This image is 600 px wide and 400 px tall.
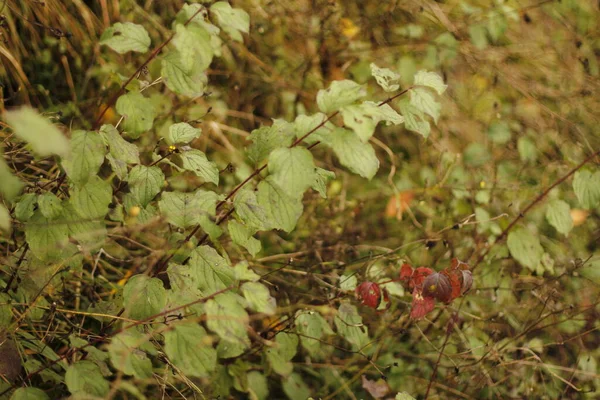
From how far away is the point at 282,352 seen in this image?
162 cm

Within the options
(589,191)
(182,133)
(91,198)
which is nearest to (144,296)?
(91,198)

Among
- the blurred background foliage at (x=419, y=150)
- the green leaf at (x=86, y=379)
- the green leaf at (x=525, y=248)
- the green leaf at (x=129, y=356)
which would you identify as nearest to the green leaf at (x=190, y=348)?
the green leaf at (x=129, y=356)

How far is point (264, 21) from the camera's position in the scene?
274 cm

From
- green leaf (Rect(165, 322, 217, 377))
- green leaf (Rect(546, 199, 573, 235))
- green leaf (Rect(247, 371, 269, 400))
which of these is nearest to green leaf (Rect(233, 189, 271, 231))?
green leaf (Rect(165, 322, 217, 377))

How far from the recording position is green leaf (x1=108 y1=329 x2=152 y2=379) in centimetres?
112

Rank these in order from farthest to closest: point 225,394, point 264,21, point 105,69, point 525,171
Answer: point 264,21, point 525,171, point 105,69, point 225,394

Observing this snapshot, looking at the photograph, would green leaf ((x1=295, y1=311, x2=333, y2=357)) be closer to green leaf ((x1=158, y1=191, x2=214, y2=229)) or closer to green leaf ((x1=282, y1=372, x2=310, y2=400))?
green leaf ((x1=282, y1=372, x2=310, y2=400))

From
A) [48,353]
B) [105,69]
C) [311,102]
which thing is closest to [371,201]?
[311,102]

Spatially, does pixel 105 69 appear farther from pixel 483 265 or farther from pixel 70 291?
pixel 483 265

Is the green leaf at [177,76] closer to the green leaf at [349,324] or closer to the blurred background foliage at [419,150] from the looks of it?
the blurred background foliage at [419,150]

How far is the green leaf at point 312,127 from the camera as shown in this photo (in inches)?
48.1

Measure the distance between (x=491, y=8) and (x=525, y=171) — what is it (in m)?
0.80

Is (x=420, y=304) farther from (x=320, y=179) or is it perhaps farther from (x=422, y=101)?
(x=422, y=101)

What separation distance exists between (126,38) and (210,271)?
1.84 ft
